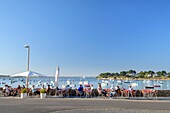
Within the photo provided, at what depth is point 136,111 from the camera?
14.8 m

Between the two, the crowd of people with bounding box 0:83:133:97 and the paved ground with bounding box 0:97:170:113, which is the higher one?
the crowd of people with bounding box 0:83:133:97

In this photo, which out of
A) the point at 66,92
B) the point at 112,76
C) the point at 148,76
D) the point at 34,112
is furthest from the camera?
the point at 112,76

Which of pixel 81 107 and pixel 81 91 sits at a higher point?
pixel 81 91

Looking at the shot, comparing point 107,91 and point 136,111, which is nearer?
point 136,111

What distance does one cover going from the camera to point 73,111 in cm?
1472

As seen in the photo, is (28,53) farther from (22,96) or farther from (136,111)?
(136,111)

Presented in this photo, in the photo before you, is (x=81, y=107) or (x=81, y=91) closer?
(x=81, y=107)

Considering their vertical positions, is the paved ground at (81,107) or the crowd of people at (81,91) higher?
the crowd of people at (81,91)

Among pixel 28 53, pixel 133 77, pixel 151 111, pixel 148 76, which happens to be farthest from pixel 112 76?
pixel 151 111

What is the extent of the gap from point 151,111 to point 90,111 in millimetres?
3341

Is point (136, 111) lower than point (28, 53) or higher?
lower

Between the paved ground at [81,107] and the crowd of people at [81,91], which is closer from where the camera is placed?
the paved ground at [81,107]

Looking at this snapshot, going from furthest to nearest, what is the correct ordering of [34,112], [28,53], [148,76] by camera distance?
[148,76] < [28,53] < [34,112]

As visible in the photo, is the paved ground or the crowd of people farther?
the crowd of people
